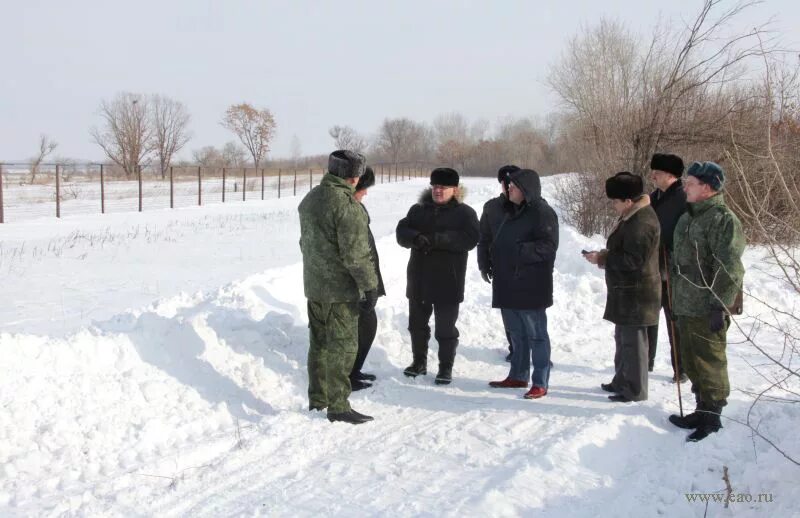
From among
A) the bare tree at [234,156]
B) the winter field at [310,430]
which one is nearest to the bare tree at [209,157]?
the bare tree at [234,156]

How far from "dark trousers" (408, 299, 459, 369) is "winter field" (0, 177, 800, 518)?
0.26 meters

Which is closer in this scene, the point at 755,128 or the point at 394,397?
the point at 394,397

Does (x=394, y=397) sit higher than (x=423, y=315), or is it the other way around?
(x=423, y=315)

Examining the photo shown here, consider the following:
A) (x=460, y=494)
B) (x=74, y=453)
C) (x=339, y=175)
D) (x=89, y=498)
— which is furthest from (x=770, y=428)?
(x=74, y=453)

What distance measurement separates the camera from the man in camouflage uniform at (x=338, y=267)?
4.38 m

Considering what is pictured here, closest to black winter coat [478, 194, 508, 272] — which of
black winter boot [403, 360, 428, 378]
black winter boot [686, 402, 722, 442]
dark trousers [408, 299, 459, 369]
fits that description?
dark trousers [408, 299, 459, 369]

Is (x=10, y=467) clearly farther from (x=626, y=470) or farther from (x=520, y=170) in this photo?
(x=520, y=170)

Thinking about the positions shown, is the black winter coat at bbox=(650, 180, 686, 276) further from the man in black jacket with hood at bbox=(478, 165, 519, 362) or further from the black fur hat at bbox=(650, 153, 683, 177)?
the man in black jacket with hood at bbox=(478, 165, 519, 362)

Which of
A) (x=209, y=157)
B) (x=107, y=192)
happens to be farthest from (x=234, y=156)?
(x=107, y=192)

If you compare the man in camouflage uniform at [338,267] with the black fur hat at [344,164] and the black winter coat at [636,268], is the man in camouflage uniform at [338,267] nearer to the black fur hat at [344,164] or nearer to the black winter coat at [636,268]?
the black fur hat at [344,164]

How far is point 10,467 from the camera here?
3781 mm

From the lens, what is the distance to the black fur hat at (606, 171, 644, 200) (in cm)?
477

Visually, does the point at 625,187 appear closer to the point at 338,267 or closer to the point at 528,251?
the point at 528,251

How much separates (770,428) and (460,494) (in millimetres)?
2090
